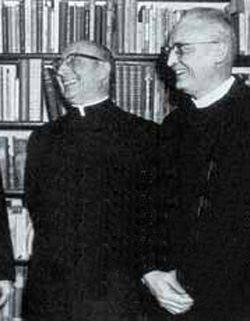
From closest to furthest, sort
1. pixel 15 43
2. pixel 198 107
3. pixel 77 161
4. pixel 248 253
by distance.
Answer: pixel 248 253 < pixel 198 107 < pixel 77 161 < pixel 15 43

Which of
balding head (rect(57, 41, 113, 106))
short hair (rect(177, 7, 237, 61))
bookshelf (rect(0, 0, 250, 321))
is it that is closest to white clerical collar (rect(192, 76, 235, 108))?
short hair (rect(177, 7, 237, 61))

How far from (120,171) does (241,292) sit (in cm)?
80

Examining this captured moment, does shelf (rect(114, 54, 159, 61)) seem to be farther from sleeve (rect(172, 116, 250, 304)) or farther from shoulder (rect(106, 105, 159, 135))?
sleeve (rect(172, 116, 250, 304))

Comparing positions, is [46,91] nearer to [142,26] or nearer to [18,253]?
[142,26]

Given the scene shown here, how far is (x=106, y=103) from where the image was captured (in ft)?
9.71

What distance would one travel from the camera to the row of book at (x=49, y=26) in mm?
3551

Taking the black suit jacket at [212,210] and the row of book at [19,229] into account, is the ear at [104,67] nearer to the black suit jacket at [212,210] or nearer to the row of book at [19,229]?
the black suit jacket at [212,210]

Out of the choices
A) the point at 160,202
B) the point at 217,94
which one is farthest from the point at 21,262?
the point at 217,94

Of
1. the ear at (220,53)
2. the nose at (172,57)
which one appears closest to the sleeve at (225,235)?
the ear at (220,53)

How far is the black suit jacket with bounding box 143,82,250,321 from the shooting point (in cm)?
Answer: 229

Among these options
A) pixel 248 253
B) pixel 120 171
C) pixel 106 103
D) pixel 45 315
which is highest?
pixel 106 103

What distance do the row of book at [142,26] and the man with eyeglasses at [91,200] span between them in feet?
1.86

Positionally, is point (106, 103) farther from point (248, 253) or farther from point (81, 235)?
point (248, 253)

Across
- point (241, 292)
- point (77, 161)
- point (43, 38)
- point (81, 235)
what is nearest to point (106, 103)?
point (77, 161)
